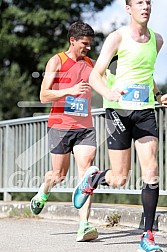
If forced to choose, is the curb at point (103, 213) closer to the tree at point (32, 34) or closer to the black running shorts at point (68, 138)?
the black running shorts at point (68, 138)

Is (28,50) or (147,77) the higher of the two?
(28,50)

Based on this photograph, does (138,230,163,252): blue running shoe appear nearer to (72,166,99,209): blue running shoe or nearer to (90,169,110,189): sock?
(90,169,110,189): sock

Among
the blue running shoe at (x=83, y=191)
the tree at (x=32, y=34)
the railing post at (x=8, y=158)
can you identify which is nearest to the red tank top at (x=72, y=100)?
the blue running shoe at (x=83, y=191)

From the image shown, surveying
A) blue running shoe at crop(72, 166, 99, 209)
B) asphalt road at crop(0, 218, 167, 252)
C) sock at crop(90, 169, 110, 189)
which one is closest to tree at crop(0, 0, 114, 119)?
asphalt road at crop(0, 218, 167, 252)

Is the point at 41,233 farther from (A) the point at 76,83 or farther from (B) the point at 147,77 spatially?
(B) the point at 147,77

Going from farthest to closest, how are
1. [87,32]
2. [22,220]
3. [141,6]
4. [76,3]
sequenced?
1. [76,3]
2. [22,220]
3. [87,32]
4. [141,6]

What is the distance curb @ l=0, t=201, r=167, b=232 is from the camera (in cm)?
841

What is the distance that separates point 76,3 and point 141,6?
89.6 feet

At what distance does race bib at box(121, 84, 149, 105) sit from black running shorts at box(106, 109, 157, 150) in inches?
3.6

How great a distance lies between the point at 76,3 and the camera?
3347cm

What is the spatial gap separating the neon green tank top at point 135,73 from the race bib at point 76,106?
4.22ft

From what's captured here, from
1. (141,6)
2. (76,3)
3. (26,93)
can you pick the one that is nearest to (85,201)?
(141,6)

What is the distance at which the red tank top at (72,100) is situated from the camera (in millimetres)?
7840

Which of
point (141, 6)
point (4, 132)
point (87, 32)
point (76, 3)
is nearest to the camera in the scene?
point (141, 6)
